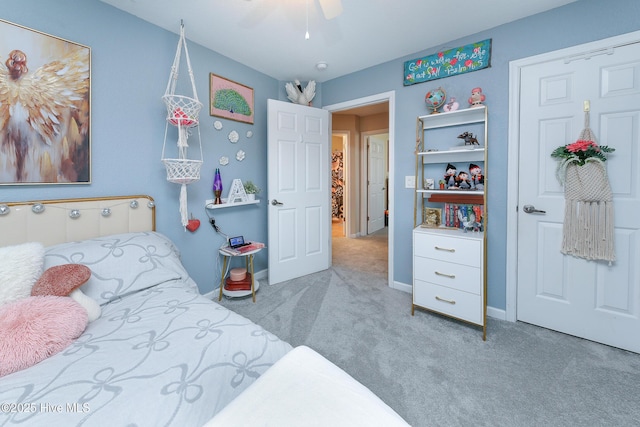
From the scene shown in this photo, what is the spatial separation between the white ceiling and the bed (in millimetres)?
1698

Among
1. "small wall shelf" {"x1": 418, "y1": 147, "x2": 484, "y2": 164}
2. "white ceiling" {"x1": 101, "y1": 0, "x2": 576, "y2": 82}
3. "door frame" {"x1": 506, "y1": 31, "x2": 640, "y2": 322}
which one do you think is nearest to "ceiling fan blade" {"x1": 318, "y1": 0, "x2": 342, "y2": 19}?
"white ceiling" {"x1": 101, "y1": 0, "x2": 576, "y2": 82}

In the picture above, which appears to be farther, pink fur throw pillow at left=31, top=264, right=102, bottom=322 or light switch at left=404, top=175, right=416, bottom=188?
light switch at left=404, top=175, right=416, bottom=188

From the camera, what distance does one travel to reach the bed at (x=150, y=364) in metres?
0.63

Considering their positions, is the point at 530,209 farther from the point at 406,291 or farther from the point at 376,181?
the point at 376,181

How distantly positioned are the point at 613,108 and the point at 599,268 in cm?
109

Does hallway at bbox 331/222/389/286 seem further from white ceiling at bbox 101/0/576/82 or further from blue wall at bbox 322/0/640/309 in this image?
white ceiling at bbox 101/0/576/82

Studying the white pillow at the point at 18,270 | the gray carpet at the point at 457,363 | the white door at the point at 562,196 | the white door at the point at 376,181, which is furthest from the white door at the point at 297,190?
the white door at the point at 376,181

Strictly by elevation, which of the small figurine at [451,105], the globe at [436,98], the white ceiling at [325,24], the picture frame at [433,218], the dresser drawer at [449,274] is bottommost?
the dresser drawer at [449,274]

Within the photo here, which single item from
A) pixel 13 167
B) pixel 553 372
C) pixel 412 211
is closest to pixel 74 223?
pixel 13 167

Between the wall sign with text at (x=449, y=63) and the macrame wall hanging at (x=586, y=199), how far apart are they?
86cm

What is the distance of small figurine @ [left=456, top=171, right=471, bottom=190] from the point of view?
2273 mm

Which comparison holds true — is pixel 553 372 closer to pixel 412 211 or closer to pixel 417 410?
pixel 417 410

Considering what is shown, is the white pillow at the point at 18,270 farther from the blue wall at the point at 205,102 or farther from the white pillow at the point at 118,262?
the blue wall at the point at 205,102

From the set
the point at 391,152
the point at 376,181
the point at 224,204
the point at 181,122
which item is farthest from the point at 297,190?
the point at 376,181
